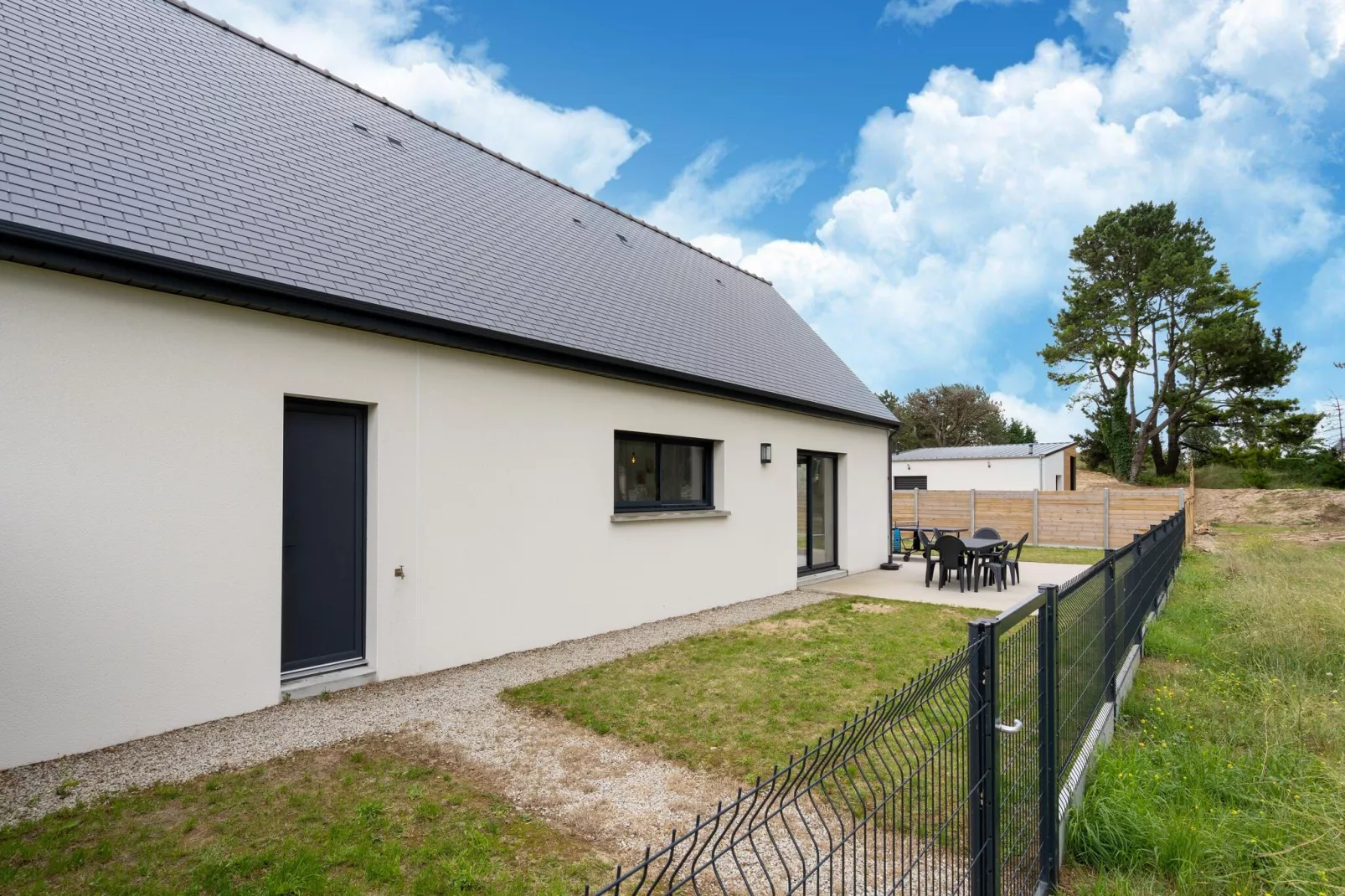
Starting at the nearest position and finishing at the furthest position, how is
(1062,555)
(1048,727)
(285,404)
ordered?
1. (1048,727)
2. (285,404)
3. (1062,555)

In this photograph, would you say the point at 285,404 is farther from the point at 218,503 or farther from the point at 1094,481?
the point at 1094,481

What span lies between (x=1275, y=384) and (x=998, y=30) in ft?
88.4

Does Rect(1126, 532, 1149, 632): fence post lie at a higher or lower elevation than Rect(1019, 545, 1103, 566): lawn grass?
higher

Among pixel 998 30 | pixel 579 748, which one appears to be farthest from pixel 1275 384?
pixel 579 748

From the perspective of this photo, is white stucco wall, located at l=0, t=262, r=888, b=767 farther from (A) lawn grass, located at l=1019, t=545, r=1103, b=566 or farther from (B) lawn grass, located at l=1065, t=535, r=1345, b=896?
(A) lawn grass, located at l=1019, t=545, r=1103, b=566

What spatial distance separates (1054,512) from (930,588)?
10.1 metres

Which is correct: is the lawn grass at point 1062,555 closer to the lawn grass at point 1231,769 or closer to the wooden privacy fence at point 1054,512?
the wooden privacy fence at point 1054,512

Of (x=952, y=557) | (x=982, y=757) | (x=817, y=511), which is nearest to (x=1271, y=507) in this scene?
(x=952, y=557)

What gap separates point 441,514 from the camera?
6336 millimetres

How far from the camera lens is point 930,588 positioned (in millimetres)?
11602

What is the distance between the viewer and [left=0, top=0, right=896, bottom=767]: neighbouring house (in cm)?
427

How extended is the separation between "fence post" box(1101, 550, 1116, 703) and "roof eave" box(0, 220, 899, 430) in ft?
17.3

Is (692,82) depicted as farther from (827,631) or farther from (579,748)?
(579,748)

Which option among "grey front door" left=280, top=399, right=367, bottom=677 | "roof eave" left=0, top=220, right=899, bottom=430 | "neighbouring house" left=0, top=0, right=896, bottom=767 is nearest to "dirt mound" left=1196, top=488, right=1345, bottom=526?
"neighbouring house" left=0, top=0, right=896, bottom=767
